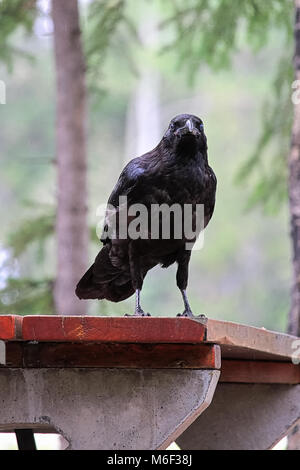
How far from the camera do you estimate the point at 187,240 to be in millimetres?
4414

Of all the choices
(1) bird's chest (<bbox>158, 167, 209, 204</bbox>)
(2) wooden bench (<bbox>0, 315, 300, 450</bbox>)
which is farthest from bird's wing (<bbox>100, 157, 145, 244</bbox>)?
(2) wooden bench (<bbox>0, 315, 300, 450</bbox>)

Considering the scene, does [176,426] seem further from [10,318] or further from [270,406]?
[270,406]

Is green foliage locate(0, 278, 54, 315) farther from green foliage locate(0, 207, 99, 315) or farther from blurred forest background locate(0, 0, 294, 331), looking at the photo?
blurred forest background locate(0, 0, 294, 331)

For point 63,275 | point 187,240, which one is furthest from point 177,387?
point 63,275

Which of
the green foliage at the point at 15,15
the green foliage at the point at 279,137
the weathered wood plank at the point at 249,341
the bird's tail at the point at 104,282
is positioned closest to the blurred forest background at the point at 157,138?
the green foliage at the point at 279,137

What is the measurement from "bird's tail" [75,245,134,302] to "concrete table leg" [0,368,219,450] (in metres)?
1.38

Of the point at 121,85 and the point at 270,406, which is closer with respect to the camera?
the point at 270,406

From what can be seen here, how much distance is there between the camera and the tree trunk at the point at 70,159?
670 centimetres

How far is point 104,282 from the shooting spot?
4793 millimetres

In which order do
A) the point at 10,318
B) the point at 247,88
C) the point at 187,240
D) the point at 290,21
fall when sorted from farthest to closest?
the point at 247,88, the point at 290,21, the point at 187,240, the point at 10,318

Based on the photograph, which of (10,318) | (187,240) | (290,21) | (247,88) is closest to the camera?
(10,318)

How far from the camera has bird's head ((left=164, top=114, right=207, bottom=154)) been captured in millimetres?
4309

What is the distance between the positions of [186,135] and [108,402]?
1584mm

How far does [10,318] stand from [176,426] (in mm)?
728
